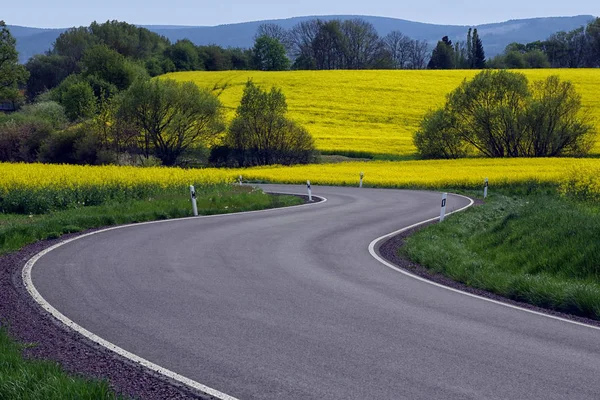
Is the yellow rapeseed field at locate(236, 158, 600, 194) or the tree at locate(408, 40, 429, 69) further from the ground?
the tree at locate(408, 40, 429, 69)

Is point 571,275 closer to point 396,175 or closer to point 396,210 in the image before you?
point 396,210

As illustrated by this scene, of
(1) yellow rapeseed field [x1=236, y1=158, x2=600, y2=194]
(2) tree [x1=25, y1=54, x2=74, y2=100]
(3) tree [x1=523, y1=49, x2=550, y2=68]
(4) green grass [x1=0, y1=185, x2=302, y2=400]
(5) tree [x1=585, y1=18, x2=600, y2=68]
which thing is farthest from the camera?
(3) tree [x1=523, y1=49, x2=550, y2=68]

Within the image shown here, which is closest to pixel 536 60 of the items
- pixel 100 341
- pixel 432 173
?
pixel 432 173

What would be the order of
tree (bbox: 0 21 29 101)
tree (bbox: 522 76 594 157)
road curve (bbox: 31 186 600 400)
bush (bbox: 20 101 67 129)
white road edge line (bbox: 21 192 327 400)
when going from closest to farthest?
white road edge line (bbox: 21 192 327 400), road curve (bbox: 31 186 600 400), tree (bbox: 522 76 594 157), bush (bbox: 20 101 67 129), tree (bbox: 0 21 29 101)

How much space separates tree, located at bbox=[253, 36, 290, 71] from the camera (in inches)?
4739

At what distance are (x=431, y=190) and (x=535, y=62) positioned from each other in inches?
3930

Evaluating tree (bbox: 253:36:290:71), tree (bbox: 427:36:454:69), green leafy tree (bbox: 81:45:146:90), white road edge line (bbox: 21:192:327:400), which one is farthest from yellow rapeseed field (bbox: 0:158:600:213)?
tree (bbox: 427:36:454:69)

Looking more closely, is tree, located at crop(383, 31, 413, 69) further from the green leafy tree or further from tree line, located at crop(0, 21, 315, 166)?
tree line, located at crop(0, 21, 315, 166)

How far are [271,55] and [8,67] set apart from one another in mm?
60057

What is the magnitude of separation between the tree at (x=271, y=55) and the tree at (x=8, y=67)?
5788 centimetres

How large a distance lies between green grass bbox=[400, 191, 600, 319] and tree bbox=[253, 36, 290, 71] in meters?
106

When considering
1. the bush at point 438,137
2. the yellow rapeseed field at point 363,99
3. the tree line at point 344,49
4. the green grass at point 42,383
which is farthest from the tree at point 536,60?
the green grass at point 42,383

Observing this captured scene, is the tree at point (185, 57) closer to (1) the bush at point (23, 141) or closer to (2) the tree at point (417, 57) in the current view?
(2) the tree at point (417, 57)

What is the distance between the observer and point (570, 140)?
48.2 metres
